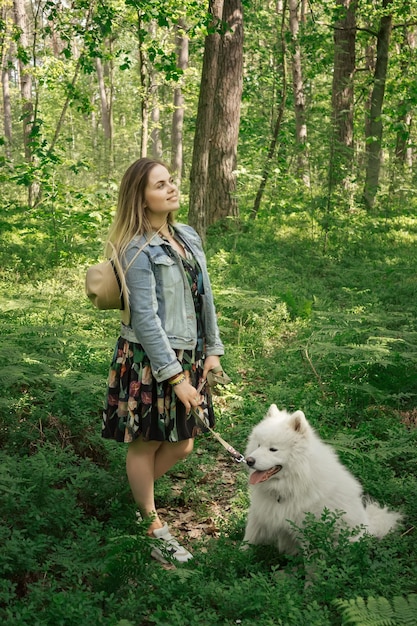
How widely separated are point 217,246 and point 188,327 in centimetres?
856

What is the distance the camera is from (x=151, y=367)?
153 inches

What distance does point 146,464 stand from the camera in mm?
4121

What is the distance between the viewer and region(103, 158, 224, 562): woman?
12.5ft

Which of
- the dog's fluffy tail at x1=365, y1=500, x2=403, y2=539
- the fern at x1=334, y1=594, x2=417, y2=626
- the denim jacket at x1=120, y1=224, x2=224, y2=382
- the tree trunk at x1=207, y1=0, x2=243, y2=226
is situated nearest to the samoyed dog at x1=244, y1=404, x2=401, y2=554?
the dog's fluffy tail at x1=365, y1=500, x2=403, y2=539

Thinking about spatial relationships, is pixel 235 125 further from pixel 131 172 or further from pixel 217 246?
pixel 131 172

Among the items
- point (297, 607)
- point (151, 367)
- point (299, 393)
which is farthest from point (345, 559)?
point (299, 393)

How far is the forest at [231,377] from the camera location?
327 centimetres

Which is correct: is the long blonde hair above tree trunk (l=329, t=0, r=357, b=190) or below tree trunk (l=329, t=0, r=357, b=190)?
below

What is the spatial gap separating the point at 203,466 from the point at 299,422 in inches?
79.4

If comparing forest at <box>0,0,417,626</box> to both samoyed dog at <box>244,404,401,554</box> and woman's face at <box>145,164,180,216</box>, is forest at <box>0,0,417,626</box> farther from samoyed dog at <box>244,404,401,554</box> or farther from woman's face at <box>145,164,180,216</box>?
woman's face at <box>145,164,180,216</box>

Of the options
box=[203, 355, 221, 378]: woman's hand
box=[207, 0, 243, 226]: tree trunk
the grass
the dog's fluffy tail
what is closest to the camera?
the grass

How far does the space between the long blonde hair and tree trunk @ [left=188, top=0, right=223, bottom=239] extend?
18.3 feet

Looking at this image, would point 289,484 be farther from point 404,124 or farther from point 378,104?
point 378,104

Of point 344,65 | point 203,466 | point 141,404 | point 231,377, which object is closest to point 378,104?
point 344,65
